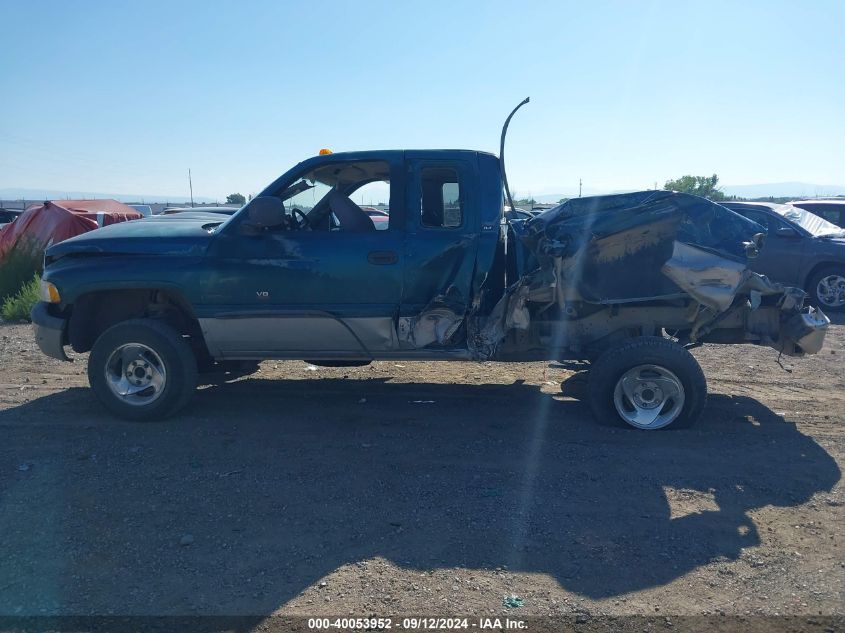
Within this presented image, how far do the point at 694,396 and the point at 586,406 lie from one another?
1.10 meters

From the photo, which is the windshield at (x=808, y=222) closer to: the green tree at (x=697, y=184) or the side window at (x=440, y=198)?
the side window at (x=440, y=198)

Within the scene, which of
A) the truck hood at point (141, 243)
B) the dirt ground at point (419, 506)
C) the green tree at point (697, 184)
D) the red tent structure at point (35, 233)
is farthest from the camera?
the green tree at point (697, 184)

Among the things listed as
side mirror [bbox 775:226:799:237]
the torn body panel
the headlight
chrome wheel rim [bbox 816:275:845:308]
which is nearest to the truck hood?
the headlight

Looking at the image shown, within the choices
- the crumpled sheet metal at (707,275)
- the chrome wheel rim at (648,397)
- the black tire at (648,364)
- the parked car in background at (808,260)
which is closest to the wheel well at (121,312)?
the black tire at (648,364)

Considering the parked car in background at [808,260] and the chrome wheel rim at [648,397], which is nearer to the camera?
the chrome wheel rim at [648,397]

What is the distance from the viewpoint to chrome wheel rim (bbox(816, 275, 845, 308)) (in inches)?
453

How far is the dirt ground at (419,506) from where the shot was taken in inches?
140

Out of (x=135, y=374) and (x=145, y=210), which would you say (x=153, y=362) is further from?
(x=145, y=210)

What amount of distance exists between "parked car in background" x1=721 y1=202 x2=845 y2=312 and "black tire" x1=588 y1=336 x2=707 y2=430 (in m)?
6.66

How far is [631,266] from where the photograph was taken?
5969 millimetres

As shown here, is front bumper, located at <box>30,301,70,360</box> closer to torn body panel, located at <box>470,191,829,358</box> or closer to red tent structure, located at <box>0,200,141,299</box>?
torn body panel, located at <box>470,191,829,358</box>

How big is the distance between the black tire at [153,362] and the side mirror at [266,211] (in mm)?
1226

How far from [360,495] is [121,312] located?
3158 millimetres

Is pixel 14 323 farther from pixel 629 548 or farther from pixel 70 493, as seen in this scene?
pixel 629 548
